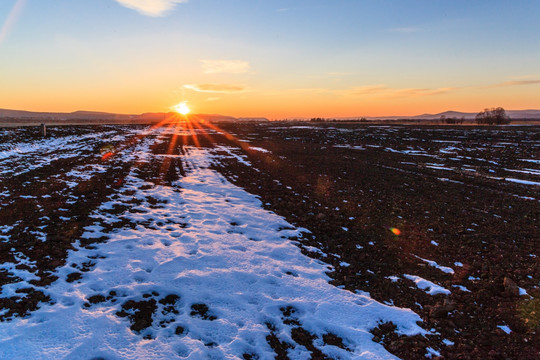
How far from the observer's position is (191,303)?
514 cm

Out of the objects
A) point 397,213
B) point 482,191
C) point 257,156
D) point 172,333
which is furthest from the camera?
point 257,156

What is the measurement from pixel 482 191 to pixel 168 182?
53.4ft

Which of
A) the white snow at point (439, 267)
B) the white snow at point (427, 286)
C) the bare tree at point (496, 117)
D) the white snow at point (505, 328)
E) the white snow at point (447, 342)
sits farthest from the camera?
the bare tree at point (496, 117)

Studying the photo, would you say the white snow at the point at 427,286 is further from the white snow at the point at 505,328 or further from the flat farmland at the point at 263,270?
the white snow at the point at 505,328

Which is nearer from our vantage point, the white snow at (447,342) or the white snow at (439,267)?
the white snow at (447,342)

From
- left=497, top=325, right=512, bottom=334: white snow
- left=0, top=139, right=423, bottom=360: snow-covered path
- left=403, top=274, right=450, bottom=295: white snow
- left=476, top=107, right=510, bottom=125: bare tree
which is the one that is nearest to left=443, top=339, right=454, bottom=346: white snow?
left=0, top=139, right=423, bottom=360: snow-covered path

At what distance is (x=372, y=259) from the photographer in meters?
7.13

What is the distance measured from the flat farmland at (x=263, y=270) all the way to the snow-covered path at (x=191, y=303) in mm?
30

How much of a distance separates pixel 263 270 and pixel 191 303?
1.91m

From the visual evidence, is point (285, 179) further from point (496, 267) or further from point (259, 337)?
point (259, 337)

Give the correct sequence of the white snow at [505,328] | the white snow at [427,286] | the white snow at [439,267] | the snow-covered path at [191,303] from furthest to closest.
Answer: the white snow at [439,267], the white snow at [427,286], the white snow at [505,328], the snow-covered path at [191,303]

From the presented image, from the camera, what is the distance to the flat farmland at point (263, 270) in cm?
432

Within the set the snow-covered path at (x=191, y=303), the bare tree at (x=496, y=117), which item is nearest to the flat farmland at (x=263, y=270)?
the snow-covered path at (x=191, y=303)

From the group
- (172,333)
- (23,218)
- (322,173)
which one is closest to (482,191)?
(322,173)
